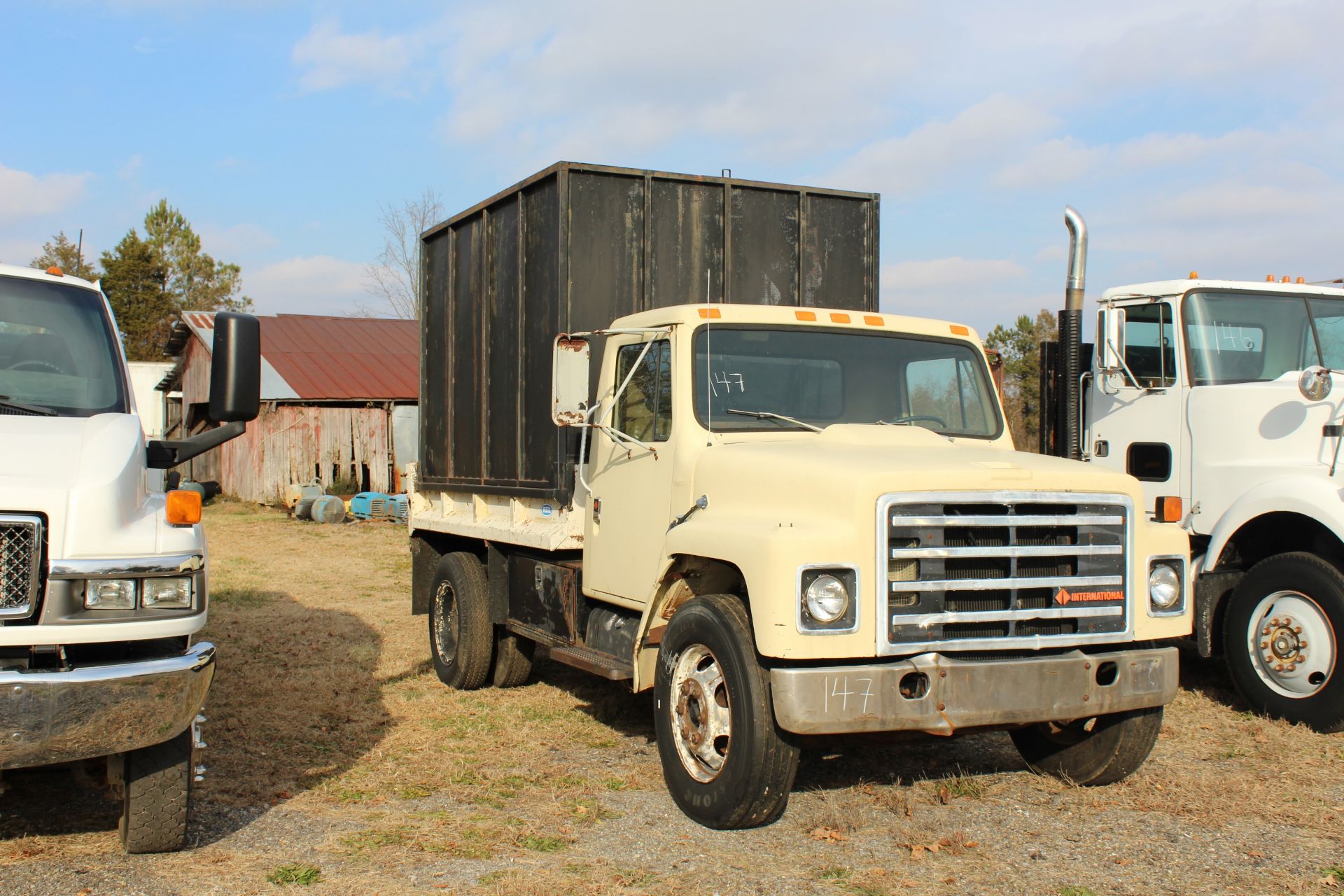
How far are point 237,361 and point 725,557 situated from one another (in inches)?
85.7

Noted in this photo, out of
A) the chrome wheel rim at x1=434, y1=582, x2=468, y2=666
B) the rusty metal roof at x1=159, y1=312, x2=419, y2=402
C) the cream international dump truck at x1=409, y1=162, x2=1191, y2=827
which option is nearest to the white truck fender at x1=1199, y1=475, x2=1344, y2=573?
the cream international dump truck at x1=409, y1=162, x2=1191, y2=827

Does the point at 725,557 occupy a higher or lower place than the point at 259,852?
higher

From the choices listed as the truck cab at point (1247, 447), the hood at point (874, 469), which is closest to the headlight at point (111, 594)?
the hood at point (874, 469)

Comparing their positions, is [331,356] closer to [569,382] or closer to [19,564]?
[569,382]

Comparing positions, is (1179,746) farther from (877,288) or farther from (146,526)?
(146,526)

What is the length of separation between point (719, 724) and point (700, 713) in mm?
130

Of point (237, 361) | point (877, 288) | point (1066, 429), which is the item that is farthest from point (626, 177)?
point (1066, 429)

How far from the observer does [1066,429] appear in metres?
8.43

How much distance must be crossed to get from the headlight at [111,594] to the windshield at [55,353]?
47.9 inches

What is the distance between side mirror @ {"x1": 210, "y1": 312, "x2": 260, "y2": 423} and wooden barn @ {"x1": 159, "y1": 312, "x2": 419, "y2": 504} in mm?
19253

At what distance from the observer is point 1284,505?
22.9 ft

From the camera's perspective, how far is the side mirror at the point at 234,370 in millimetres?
4879

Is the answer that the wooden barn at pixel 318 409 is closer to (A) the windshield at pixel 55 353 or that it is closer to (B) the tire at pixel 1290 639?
(A) the windshield at pixel 55 353

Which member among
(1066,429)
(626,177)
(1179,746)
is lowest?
(1179,746)
